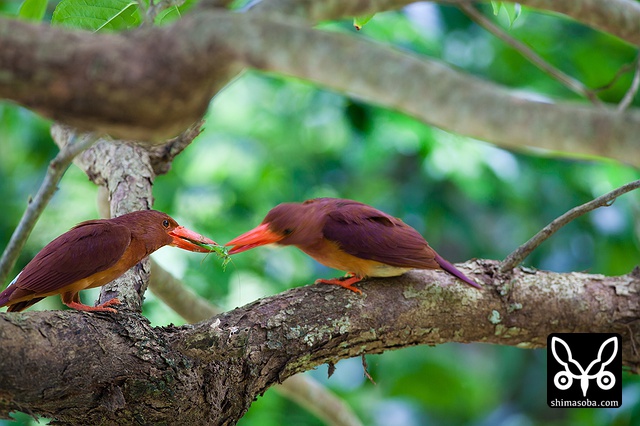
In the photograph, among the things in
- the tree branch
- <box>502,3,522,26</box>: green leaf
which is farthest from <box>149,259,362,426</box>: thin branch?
<box>502,3,522,26</box>: green leaf

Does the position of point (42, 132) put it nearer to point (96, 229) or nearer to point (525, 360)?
point (96, 229)

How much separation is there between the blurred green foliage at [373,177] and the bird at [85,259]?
87.5 inches

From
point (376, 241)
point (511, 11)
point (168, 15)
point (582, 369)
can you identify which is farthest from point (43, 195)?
point (582, 369)

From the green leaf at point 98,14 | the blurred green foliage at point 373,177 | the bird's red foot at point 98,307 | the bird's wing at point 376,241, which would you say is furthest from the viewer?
the blurred green foliage at point 373,177

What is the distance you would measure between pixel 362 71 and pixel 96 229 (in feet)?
4.80

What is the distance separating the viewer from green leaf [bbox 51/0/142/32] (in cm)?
221

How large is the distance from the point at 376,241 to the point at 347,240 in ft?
0.35

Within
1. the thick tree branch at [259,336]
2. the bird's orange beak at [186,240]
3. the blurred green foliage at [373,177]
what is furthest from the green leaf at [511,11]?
the blurred green foliage at [373,177]

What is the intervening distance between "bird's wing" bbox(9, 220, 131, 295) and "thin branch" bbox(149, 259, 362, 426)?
72cm

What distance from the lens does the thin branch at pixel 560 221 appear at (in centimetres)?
235

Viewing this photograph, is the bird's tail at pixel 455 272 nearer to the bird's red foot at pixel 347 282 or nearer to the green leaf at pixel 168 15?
the bird's red foot at pixel 347 282

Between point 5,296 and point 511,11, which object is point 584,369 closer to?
point 511,11

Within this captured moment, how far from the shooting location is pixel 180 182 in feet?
18.3

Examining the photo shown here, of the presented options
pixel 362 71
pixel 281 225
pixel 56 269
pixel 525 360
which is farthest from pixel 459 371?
pixel 362 71
